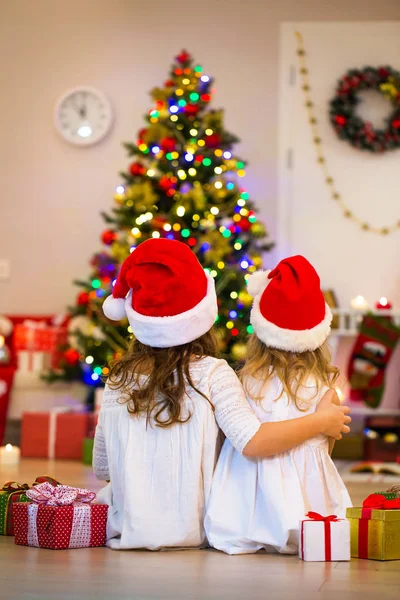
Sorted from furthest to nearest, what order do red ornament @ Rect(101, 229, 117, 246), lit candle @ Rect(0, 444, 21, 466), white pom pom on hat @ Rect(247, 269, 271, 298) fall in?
red ornament @ Rect(101, 229, 117, 246) → lit candle @ Rect(0, 444, 21, 466) → white pom pom on hat @ Rect(247, 269, 271, 298)

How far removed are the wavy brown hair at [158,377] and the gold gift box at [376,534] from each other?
1.68ft

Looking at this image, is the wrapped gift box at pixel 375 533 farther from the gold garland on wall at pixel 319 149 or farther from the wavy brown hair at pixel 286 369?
the gold garland on wall at pixel 319 149

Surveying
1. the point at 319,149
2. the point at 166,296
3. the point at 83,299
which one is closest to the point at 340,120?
the point at 319,149

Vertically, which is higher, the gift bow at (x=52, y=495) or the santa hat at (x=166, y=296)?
the santa hat at (x=166, y=296)

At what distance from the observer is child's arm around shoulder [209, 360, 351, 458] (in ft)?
7.89

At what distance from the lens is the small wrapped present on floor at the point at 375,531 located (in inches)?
93.2

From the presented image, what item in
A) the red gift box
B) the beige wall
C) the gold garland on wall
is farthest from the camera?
the beige wall

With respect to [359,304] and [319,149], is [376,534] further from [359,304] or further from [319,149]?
[319,149]

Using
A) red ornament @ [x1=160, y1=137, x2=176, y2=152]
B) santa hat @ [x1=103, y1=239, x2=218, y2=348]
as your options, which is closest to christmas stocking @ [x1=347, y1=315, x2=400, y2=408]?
red ornament @ [x1=160, y1=137, x2=176, y2=152]

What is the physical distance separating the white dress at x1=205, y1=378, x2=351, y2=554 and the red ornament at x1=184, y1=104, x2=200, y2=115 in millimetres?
3559

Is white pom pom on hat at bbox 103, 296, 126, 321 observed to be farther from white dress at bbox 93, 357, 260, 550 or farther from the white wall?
the white wall

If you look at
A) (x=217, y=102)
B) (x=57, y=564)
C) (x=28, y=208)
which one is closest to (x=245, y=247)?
(x=217, y=102)

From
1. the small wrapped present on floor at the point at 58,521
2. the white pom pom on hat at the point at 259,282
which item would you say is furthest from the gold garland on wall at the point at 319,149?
the small wrapped present on floor at the point at 58,521

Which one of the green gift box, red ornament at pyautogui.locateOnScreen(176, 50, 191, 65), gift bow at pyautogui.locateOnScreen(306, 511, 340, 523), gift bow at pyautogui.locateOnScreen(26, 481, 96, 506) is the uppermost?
red ornament at pyautogui.locateOnScreen(176, 50, 191, 65)
